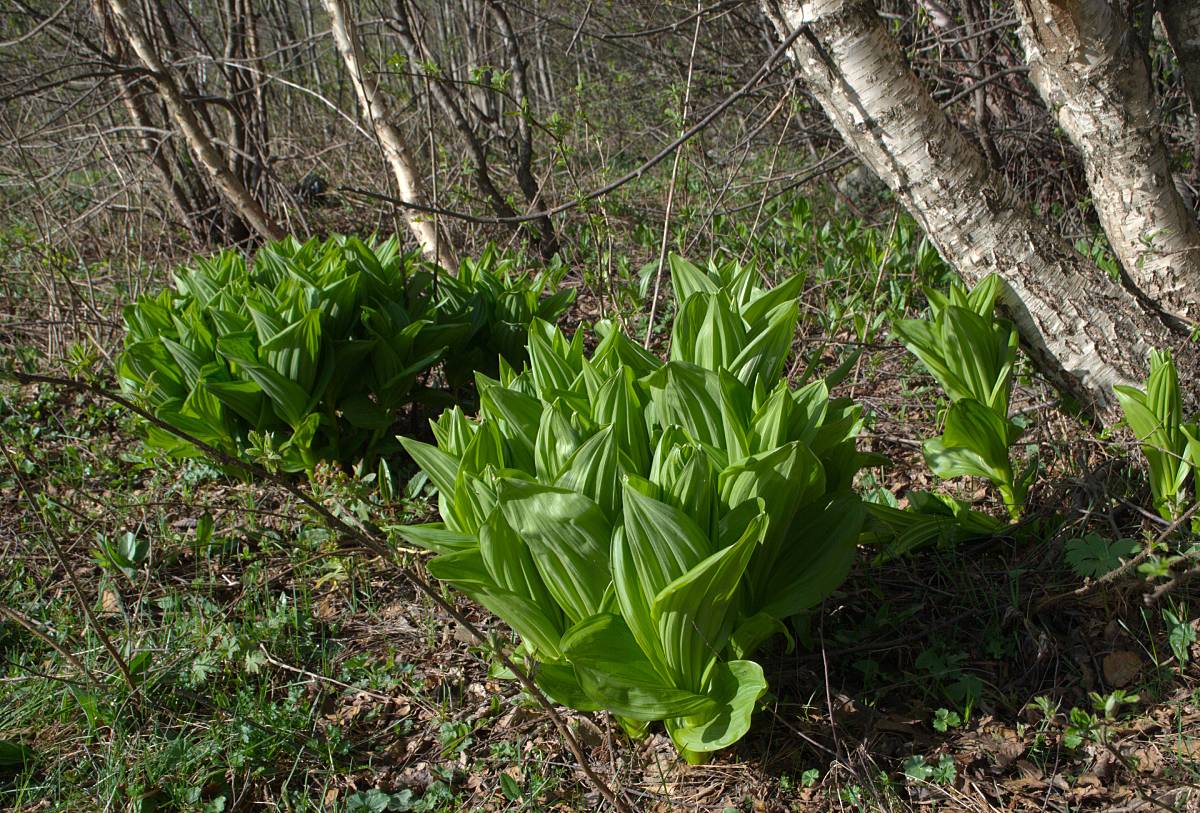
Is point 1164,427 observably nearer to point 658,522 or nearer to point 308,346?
point 658,522

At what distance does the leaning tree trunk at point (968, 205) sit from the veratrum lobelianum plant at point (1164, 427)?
351mm

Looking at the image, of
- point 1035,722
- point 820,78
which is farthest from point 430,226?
point 1035,722

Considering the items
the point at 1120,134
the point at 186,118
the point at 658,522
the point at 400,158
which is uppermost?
the point at 186,118

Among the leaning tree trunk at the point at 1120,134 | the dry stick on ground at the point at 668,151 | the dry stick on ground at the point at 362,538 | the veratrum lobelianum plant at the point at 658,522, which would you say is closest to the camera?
the dry stick on ground at the point at 362,538

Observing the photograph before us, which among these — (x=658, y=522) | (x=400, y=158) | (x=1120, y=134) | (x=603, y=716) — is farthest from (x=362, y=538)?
(x=400, y=158)

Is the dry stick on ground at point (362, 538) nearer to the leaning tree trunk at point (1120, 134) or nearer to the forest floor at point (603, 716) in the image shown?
the forest floor at point (603, 716)

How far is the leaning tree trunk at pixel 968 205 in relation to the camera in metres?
2.78

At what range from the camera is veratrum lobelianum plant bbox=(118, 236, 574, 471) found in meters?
3.39

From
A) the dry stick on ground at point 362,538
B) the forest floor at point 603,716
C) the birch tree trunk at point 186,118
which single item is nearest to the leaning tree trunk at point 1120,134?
the forest floor at point 603,716

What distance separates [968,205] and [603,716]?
1969mm

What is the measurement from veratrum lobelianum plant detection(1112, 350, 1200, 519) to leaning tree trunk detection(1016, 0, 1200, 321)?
0.64 meters

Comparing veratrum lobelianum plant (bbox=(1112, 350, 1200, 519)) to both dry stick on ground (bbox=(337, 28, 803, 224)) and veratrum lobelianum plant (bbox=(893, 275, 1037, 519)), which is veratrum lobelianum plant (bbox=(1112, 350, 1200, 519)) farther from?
dry stick on ground (bbox=(337, 28, 803, 224))

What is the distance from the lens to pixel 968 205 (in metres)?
2.87

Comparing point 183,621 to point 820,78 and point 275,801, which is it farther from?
point 820,78
